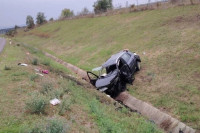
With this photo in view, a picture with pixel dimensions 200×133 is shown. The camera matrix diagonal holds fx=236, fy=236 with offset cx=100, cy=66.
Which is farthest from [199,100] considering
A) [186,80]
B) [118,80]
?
[118,80]

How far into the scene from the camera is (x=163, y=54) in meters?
14.3

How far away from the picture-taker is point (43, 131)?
5043mm

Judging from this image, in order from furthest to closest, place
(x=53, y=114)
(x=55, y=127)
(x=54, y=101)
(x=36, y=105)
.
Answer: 1. (x=54, y=101)
2. (x=53, y=114)
3. (x=36, y=105)
4. (x=55, y=127)

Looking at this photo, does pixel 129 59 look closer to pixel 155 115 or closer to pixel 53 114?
pixel 155 115

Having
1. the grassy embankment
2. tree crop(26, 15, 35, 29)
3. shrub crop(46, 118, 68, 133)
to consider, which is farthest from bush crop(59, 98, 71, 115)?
tree crop(26, 15, 35, 29)

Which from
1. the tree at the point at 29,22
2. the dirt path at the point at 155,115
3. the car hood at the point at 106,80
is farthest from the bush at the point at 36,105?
the tree at the point at 29,22

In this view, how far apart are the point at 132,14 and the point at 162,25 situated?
1007 cm

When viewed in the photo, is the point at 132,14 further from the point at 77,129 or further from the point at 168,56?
the point at 77,129

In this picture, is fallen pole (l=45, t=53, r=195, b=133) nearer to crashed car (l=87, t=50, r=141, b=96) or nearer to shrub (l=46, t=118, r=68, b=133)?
crashed car (l=87, t=50, r=141, b=96)

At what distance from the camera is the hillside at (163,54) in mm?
9367

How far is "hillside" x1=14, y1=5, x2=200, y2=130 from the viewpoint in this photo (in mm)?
9367

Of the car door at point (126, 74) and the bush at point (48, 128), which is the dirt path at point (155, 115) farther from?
the bush at point (48, 128)

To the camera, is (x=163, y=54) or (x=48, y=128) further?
(x=163, y=54)

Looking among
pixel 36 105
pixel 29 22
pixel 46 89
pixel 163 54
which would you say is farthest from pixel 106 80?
pixel 29 22
